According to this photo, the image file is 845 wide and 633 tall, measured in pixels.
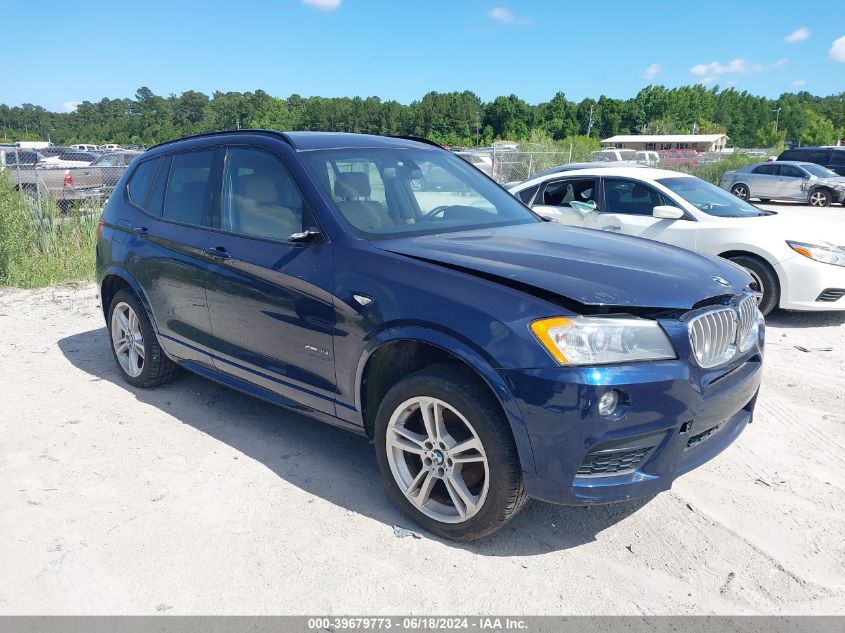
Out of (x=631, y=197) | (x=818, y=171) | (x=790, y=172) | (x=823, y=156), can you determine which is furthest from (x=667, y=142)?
(x=631, y=197)

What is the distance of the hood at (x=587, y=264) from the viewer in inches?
110

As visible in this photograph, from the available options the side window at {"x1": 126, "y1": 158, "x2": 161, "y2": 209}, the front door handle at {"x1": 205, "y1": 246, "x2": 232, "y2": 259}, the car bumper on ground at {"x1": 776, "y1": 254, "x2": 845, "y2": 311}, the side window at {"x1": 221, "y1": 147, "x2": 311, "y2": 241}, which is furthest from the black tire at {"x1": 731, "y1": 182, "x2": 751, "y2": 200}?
the front door handle at {"x1": 205, "y1": 246, "x2": 232, "y2": 259}

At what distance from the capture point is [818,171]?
894 inches

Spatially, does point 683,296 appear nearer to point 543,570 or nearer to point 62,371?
point 543,570

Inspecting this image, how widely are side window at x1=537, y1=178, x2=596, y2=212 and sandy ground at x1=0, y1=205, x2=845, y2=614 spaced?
402 cm

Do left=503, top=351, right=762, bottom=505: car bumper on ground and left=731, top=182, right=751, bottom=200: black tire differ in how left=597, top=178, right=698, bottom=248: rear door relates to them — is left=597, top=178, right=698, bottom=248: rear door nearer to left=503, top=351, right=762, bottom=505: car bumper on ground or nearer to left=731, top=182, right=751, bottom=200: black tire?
left=503, top=351, right=762, bottom=505: car bumper on ground

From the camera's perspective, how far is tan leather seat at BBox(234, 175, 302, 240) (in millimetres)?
3699

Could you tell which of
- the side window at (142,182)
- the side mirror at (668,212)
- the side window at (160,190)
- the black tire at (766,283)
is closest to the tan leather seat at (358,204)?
the side window at (160,190)

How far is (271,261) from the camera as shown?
3.66 meters

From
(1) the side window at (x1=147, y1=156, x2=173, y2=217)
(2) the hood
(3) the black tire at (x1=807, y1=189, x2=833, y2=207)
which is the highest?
(1) the side window at (x1=147, y1=156, x2=173, y2=217)

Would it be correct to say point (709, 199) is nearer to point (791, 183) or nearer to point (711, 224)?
point (711, 224)

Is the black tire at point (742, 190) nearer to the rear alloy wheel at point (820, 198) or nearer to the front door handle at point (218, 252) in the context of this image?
the rear alloy wheel at point (820, 198)

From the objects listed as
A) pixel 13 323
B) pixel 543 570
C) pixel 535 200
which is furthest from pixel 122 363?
pixel 535 200

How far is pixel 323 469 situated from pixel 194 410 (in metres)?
1.40
